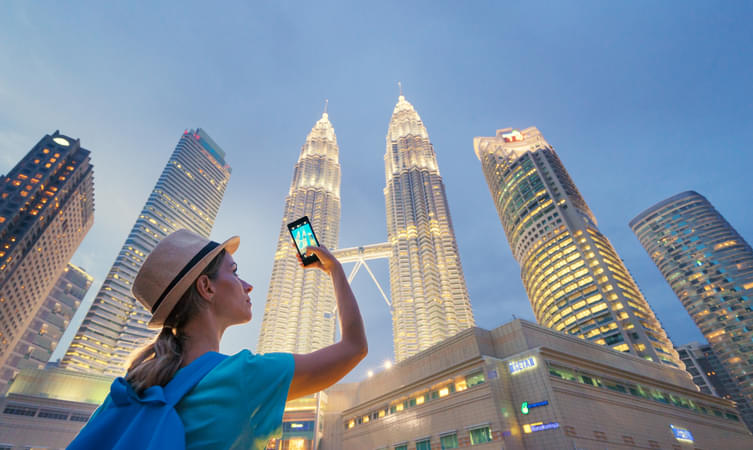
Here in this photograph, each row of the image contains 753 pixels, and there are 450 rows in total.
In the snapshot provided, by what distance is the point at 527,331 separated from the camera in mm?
36562

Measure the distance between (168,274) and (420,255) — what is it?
3800 inches

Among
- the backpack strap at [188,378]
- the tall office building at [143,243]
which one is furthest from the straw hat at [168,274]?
the tall office building at [143,243]

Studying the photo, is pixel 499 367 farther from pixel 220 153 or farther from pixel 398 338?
pixel 220 153

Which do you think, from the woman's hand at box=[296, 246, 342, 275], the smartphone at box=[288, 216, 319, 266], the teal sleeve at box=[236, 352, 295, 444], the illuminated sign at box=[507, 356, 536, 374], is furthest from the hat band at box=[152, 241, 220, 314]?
the illuminated sign at box=[507, 356, 536, 374]

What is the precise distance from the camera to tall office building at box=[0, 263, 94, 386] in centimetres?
9194

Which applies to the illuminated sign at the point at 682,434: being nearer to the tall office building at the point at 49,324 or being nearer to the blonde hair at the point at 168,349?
the blonde hair at the point at 168,349

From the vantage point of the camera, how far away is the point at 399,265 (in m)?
97.3

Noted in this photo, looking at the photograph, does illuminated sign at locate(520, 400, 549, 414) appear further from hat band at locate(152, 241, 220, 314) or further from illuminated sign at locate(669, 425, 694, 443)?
hat band at locate(152, 241, 220, 314)

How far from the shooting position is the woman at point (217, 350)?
1233 millimetres

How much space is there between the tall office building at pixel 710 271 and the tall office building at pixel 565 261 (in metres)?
42.4

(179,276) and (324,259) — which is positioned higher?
(324,259)

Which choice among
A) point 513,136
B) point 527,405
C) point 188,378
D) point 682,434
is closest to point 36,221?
point 527,405

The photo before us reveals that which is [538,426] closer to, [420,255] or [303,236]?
[303,236]

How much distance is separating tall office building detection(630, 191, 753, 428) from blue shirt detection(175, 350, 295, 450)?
434ft
